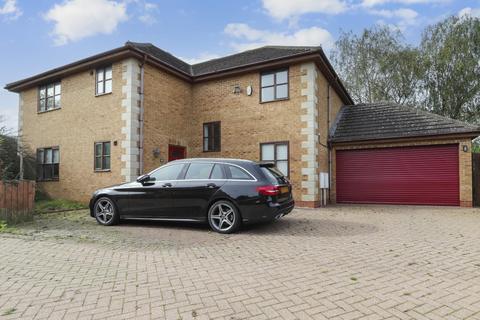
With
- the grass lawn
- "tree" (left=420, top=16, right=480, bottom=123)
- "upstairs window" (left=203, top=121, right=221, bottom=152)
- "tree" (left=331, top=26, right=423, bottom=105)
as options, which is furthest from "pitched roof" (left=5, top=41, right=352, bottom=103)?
"tree" (left=420, top=16, right=480, bottom=123)

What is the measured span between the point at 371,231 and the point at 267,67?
776 centimetres

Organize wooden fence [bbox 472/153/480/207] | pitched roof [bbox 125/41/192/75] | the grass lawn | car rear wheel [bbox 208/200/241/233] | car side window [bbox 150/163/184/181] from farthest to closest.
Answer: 1. pitched roof [bbox 125/41/192/75]
2. wooden fence [bbox 472/153/480/207]
3. the grass lawn
4. car side window [bbox 150/163/184/181]
5. car rear wheel [bbox 208/200/241/233]

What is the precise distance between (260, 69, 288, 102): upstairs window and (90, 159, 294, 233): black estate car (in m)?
5.83

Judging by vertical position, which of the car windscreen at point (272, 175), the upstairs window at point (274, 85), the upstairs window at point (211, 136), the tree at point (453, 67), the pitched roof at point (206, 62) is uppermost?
the tree at point (453, 67)

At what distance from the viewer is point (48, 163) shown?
14.0 meters

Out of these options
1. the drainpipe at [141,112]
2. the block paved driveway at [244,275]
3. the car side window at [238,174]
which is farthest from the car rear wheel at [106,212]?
the drainpipe at [141,112]

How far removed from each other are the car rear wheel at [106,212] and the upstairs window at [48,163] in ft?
22.8

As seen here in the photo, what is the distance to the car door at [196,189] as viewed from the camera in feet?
22.3

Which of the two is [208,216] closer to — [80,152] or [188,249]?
[188,249]

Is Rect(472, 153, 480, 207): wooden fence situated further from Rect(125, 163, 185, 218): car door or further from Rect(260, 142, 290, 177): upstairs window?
Rect(125, 163, 185, 218): car door

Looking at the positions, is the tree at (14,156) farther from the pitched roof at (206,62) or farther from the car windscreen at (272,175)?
the car windscreen at (272,175)

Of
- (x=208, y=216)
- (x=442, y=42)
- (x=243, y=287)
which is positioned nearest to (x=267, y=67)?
(x=208, y=216)

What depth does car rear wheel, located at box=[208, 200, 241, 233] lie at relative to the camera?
654 centimetres

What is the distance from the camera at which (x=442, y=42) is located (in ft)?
73.4
